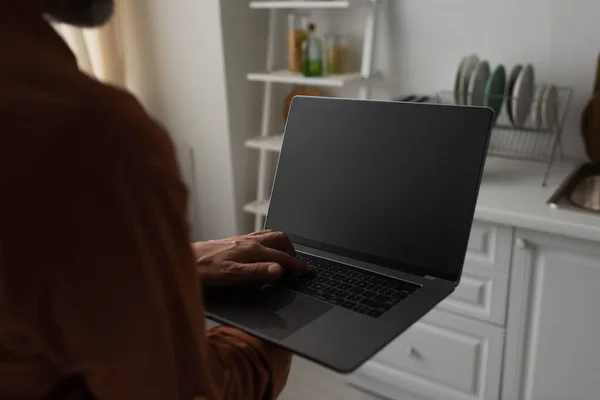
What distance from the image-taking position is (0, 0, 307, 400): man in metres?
0.40

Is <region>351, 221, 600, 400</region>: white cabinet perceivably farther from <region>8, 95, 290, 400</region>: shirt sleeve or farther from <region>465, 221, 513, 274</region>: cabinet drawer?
<region>8, 95, 290, 400</region>: shirt sleeve

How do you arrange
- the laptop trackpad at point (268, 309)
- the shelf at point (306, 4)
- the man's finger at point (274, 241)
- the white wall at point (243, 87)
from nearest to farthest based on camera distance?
the laptop trackpad at point (268, 309) → the man's finger at point (274, 241) → the shelf at point (306, 4) → the white wall at point (243, 87)

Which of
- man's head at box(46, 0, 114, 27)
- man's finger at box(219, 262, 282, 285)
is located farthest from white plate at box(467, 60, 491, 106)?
man's head at box(46, 0, 114, 27)

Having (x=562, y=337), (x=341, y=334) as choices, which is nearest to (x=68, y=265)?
(x=341, y=334)

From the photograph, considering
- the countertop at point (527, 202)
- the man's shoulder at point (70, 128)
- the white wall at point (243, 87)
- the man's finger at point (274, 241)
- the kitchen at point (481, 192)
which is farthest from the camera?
the white wall at point (243, 87)

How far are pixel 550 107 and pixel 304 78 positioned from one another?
0.76 m

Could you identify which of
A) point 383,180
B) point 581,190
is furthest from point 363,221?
point 581,190

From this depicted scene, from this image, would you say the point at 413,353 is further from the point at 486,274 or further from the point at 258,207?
the point at 258,207

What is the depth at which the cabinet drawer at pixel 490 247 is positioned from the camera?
1.38 m

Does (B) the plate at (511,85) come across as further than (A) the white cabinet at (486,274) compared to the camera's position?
Yes

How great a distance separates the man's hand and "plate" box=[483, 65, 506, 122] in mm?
978

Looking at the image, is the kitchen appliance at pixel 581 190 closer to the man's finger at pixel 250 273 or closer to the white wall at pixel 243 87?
the man's finger at pixel 250 273

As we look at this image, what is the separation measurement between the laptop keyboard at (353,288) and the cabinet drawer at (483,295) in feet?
2.24

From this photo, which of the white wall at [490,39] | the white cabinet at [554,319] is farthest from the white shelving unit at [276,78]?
the white cabinet at [554,319]
